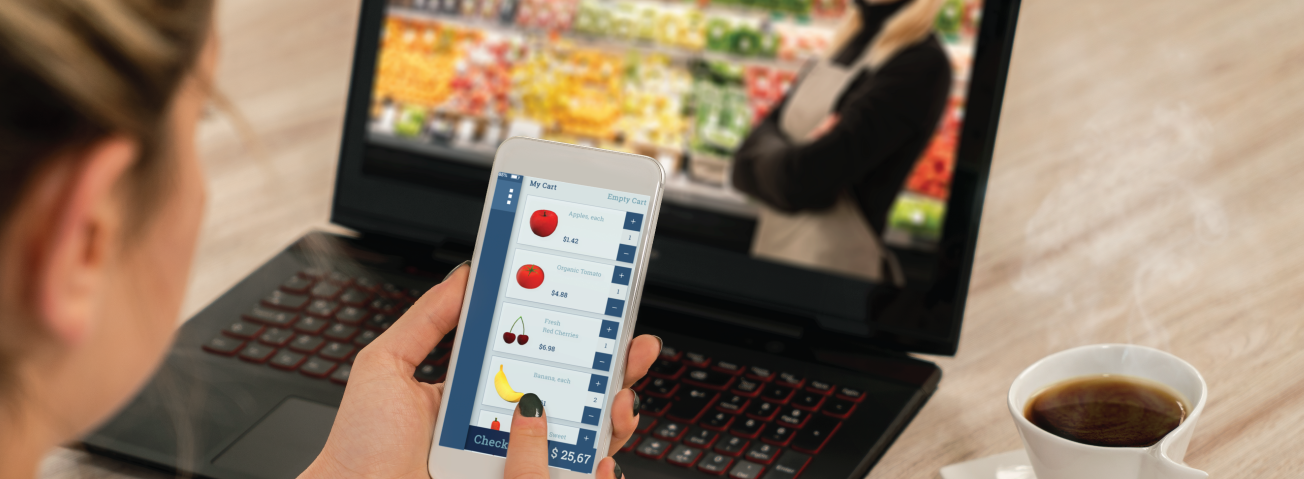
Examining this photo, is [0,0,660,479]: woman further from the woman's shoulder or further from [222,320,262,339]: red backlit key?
the woman's shoulder

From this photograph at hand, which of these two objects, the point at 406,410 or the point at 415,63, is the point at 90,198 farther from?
the point at 415,63

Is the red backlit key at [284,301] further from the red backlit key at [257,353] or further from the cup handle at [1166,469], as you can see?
the cup handle at [1166,469]

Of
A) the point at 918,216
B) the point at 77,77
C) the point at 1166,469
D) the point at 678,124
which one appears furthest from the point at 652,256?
the point at 77,77

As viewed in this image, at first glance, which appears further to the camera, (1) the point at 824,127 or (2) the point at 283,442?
(1) the point at 824,127

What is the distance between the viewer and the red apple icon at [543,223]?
1.84 feet

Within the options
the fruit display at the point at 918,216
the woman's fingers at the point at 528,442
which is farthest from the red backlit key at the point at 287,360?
the fruit display at the point at 918,216

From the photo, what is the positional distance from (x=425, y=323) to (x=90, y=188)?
263 mm

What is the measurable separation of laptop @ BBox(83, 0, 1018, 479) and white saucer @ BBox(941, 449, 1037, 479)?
50mm

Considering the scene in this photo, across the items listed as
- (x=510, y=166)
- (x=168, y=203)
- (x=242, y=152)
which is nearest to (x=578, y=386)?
(x=510, y=166)

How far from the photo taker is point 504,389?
1.81 ft

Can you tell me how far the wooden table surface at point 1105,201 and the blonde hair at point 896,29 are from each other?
0.23 metres

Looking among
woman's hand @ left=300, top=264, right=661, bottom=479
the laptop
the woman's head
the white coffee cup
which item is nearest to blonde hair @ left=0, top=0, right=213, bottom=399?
the woman's head

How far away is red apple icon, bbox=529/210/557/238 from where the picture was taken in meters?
0.56

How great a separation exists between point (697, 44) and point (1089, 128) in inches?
17.7
